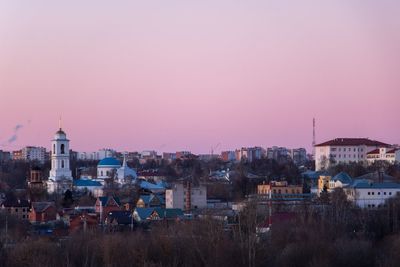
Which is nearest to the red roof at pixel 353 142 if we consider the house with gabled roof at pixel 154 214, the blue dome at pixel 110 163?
the blue dome at pixel 110 163

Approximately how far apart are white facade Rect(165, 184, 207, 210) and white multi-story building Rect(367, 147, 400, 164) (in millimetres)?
13135

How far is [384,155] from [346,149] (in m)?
2.01

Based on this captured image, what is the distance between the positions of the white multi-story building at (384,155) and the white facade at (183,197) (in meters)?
13.1

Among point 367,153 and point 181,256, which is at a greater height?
point 367,153

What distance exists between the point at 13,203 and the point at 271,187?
721 cm

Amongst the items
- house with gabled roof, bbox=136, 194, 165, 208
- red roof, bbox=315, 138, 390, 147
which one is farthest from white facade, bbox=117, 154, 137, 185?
red roof, bbox=315, 138, 390, 147

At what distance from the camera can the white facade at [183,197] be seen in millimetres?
27172

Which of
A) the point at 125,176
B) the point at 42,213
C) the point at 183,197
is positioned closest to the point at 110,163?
the point at 125,176

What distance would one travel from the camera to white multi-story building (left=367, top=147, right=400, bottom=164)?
3979cm

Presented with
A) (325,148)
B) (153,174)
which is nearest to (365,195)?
(325,148)

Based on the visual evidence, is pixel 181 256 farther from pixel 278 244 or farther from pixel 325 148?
pixel 325 148

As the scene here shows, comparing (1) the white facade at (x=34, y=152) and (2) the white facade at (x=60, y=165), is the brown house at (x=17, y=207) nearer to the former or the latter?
(2) the white facade at (x=60, y=165)

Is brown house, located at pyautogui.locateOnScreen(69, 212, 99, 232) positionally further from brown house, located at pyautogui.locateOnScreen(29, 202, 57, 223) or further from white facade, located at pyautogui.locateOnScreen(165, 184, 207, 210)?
white facade, located at pyautogui.locateOnScreen(165, 184, 207, 210)

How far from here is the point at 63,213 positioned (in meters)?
24.3
